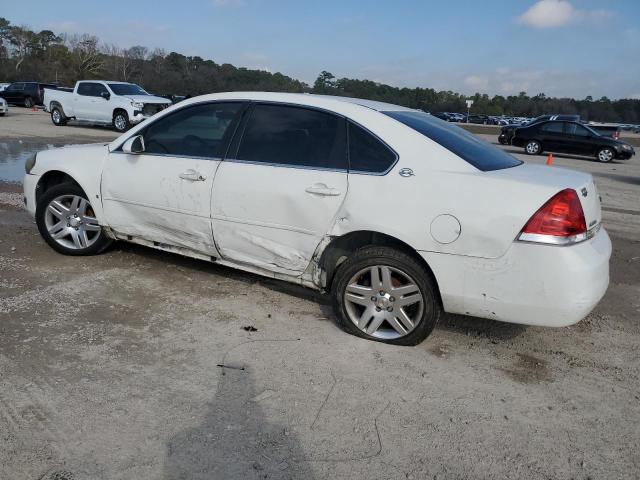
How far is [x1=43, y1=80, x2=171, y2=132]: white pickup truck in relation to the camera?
65.2ft

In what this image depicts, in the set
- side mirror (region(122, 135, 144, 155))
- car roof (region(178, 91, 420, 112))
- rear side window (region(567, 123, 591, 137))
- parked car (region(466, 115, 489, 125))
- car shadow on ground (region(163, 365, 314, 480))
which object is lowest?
car shadow on ground (region(163, 365, 314, 480))

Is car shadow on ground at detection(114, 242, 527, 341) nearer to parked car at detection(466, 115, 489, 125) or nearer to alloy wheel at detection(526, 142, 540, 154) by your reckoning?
alloy wheel at detection(526, 142, 540, 154)

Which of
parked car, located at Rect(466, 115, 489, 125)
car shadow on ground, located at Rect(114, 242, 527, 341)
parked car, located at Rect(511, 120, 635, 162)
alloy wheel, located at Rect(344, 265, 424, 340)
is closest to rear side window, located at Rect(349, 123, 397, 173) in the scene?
alloy wheel, located at Rect(344, 265, 424, 340)

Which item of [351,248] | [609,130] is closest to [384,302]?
[351,248]

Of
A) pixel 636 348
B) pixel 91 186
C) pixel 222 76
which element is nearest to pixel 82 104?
pixel 91 186

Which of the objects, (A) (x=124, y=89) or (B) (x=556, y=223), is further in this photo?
(A) (x=124, y=89)

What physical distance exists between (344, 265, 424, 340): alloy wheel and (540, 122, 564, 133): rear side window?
20576 millimetres

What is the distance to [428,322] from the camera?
12.1ft

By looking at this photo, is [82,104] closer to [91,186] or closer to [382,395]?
[91,186]

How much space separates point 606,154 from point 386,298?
67.8 feet

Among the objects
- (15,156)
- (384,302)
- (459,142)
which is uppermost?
(459,142)

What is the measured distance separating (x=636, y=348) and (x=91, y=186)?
15.1 feet

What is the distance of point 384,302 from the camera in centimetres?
381

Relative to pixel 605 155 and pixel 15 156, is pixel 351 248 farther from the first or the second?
pixel 605 155
